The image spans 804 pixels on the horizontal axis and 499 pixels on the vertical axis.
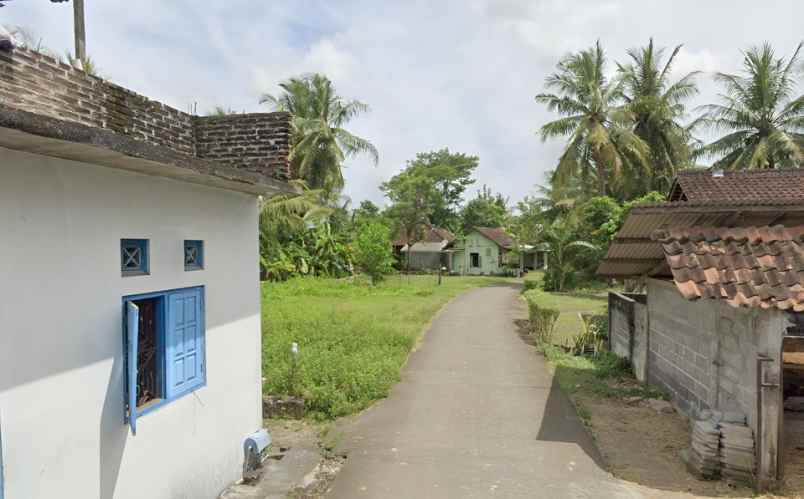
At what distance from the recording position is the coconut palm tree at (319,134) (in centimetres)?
3234

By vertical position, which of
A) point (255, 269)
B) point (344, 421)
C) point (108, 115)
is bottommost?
point (344, 421)

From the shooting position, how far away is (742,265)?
5.88 metres

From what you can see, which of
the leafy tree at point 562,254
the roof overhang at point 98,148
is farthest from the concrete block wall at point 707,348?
the leafy tree at point 562,254

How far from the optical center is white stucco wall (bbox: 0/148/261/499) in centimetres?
340

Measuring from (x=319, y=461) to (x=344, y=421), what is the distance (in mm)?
1531

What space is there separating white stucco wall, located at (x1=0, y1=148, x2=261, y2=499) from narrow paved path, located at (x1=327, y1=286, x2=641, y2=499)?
73.2 inches

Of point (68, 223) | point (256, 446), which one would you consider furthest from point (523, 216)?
point (68, 223)

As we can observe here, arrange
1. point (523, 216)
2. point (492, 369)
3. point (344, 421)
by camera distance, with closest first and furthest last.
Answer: point (344, 421) → point (492, 369) → point (523, 216)

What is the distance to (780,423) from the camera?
564 centimetres

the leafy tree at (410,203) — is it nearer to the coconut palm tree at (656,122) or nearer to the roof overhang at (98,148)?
the coconut palm tree at (656,122)

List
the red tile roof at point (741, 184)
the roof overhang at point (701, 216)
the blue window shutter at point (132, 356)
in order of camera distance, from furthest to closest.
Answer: the red tile roof at point (741, 184), the roof overhang at point (701, 216), the blue window shutter at point (132, 356)

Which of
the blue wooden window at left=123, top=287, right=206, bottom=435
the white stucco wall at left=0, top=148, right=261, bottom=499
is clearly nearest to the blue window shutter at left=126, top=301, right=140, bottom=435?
the white stucco wall at left=0, top=148, right=261, bottom=499

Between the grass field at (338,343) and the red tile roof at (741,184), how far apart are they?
7.78m

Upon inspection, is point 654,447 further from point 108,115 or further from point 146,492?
point 108,115
